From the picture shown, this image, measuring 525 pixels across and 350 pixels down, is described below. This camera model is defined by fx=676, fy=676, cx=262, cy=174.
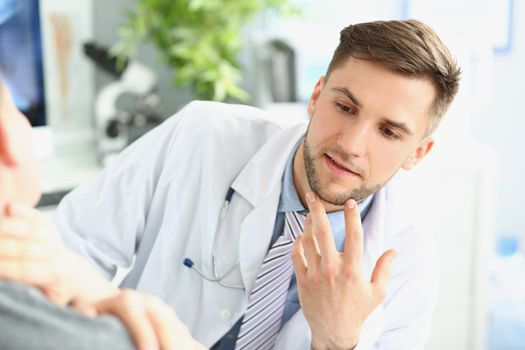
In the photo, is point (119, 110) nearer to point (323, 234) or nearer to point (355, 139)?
point (355, 139)

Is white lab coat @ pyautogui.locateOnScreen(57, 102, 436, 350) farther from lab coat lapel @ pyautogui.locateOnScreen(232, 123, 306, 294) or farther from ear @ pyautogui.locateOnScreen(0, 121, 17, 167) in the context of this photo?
ear @ pyautogui.locateOnScreen(0, 121, 17, 167)

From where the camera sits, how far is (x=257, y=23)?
2.90 m

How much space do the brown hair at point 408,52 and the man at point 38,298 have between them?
2.52 ft

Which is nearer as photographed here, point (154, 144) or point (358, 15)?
point (154, 144)

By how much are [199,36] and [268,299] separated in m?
1.51

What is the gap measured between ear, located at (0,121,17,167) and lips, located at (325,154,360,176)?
29.7 inches

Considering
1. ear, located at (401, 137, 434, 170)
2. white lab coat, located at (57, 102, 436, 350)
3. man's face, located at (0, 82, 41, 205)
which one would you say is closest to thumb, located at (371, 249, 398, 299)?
white lab coat, located at (57, 102, 436, 350)

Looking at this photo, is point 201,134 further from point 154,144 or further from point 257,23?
point 257,23

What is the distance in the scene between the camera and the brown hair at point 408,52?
1165 mm

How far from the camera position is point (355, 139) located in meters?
1.14

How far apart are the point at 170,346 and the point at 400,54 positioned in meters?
0.79

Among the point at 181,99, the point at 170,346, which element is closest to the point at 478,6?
the point at 181,99

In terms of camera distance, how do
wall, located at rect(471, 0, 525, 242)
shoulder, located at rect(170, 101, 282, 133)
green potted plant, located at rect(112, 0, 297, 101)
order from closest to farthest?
1. shoulder, located at rect(170, 101, 282, 133)
2. green potted plant, located at rect(112, 0, 297, 101)
3. wall, located at rect(471, 0, 525, 242)

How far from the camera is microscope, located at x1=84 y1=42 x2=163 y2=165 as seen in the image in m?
2.50
